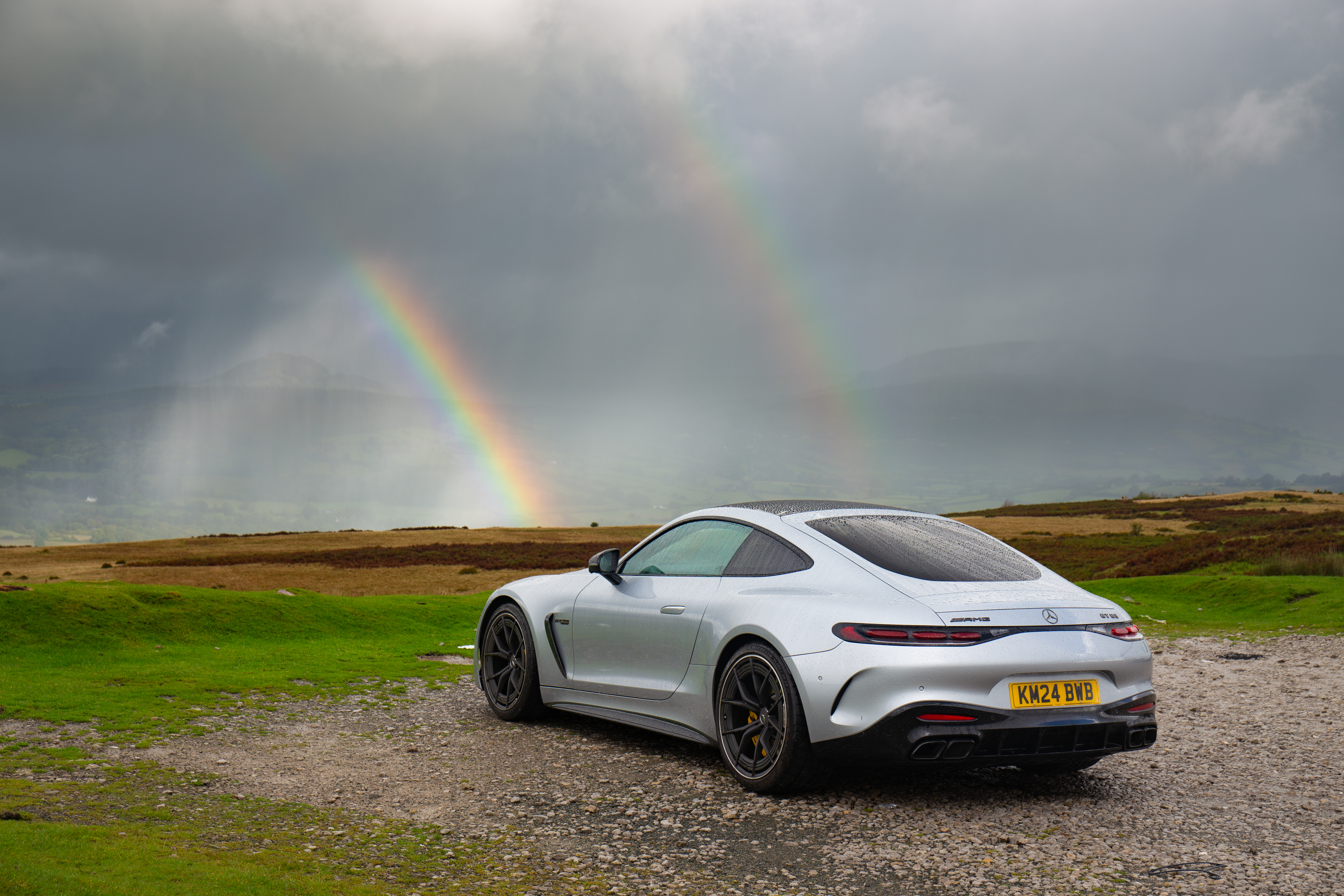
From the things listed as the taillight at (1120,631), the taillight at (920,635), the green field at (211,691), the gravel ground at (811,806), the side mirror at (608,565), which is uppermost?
the side mirror at (608,565)

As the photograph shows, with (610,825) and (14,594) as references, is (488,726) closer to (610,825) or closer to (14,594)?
(610,825)

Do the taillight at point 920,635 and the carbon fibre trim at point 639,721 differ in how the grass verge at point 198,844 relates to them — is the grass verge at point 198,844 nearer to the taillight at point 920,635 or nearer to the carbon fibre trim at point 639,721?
the carbon fibre trim at point 639,721

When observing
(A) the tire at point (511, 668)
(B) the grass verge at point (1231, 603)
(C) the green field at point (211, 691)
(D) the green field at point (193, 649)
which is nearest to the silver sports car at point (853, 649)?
(A) the tire at point (511, 668)

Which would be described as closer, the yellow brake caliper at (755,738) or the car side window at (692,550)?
the yellow brake caliper at (755,738)

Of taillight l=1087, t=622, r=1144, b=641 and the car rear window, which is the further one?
the car rear window

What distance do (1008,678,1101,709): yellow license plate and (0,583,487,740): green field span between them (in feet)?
18.3

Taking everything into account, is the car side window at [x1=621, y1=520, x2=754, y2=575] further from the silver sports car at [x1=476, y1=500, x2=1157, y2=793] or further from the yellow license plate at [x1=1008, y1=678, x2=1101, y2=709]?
the yellow license plate at [x1=1008, y1=678, x2=1101, y2=709]

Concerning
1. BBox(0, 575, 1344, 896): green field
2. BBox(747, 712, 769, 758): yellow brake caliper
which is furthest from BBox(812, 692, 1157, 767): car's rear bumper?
BBox(0, 575, 1344, 896): green field

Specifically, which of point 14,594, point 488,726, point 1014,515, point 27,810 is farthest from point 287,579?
point 1014,515

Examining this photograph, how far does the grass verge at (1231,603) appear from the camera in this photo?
15180 mm

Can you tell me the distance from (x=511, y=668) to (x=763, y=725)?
9.72 feet

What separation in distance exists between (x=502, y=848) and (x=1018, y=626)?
2802mm

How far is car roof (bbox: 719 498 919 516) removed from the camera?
6574 mm

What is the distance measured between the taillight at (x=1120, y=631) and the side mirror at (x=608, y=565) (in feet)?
10.4
